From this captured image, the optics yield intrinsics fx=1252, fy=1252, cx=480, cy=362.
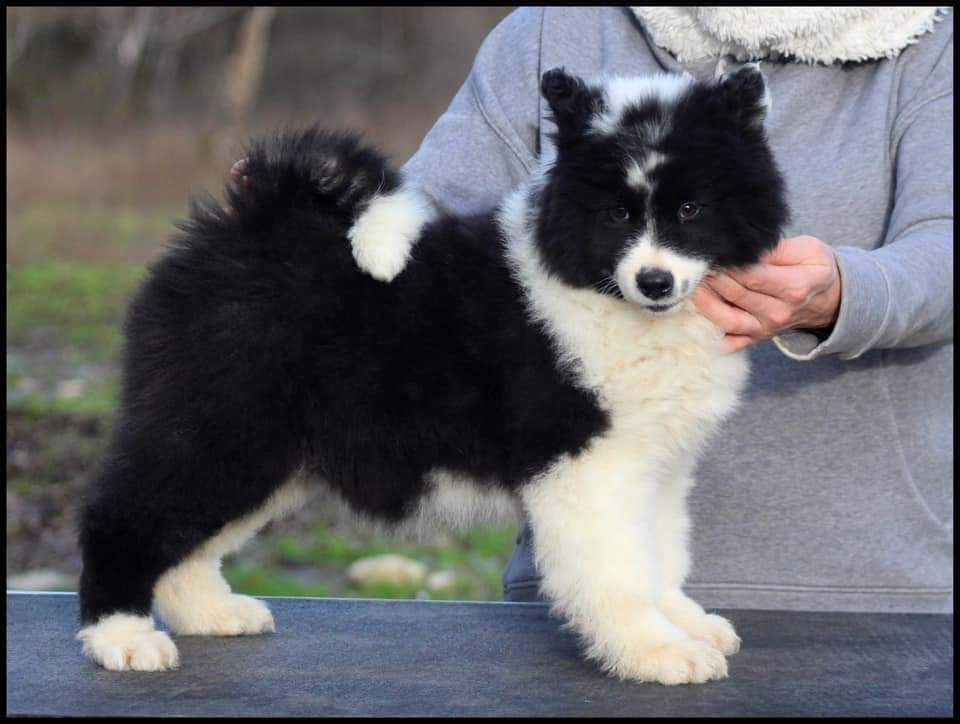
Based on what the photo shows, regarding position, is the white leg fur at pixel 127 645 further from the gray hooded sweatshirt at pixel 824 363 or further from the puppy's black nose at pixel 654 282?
the puppy's black nose at pixel 654 282

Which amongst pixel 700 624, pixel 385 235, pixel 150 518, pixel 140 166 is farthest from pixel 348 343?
pixel 140 166

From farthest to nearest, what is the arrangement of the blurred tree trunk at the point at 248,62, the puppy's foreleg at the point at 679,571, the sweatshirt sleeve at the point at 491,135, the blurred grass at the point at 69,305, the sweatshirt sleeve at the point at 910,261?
1. the blurred tree trunk at the point at 248,62
2. the blurred grass at the point at 69,305
3. the sweatshirt sleeve at the point at 491,135
4. the puppy's foreleg at the point at 679,571
5. the sweatshirt sleeve at the point at 910,261

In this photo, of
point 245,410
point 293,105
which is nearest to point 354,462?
point 245,410

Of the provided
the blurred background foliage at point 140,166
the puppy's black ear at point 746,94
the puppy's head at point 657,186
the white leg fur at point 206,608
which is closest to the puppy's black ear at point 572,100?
the puppy's head at point 657,186

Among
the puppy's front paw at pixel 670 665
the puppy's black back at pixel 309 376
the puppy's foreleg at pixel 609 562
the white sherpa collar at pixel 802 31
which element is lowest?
the puppy's front paw at pixel 670 665

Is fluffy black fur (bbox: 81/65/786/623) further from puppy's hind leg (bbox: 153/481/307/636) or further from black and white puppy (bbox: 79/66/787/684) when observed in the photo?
puppy's hind leg (bbox: 153/481/307/636)

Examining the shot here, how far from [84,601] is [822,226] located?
2.06 metres

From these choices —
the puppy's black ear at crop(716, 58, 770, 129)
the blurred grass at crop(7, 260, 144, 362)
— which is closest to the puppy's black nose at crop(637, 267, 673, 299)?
the puppy's black ear at crop(716, 58, 770, 129)

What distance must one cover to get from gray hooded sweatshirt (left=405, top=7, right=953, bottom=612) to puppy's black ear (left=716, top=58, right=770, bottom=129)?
56cm

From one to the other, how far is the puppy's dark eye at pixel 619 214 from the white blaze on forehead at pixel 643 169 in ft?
0.19

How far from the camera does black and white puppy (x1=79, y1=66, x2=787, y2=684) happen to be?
2.65m

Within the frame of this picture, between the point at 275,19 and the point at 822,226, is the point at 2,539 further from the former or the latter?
the point at 275,19

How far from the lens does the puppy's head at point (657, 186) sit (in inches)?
102

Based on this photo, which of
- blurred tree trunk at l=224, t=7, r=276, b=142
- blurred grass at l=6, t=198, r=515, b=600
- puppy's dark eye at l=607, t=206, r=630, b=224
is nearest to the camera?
puppy's dark eye at l=607, t=206, r=630, b=224
